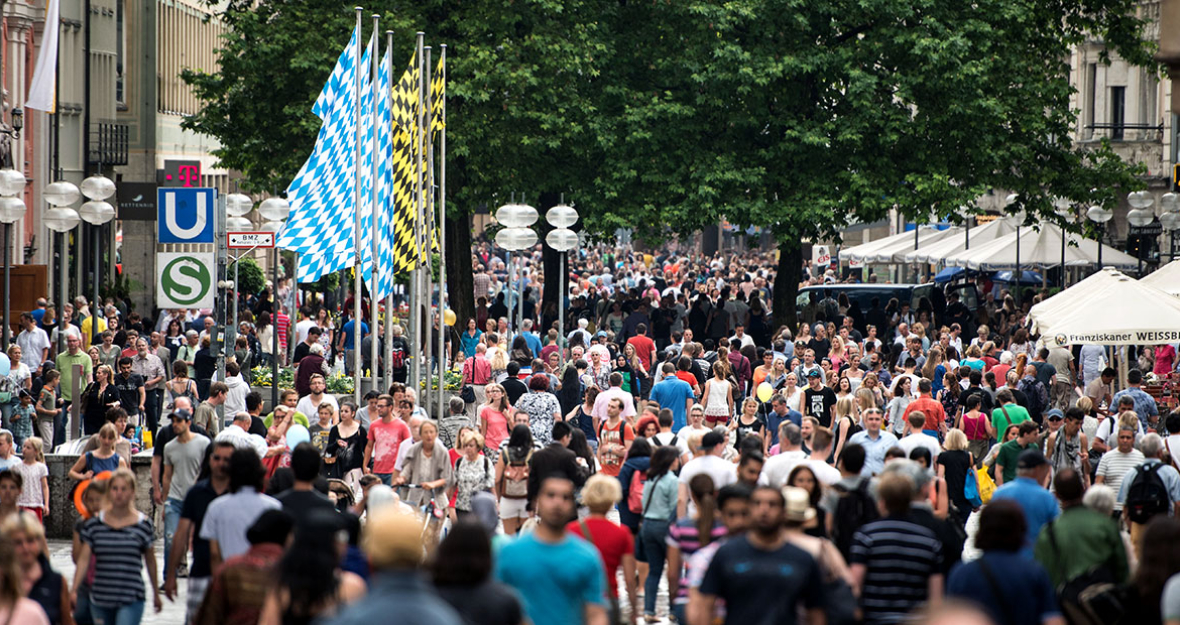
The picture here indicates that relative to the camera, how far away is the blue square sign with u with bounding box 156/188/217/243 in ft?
63.8

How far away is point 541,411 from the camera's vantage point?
19.2 meters

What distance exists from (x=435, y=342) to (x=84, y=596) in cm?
2374

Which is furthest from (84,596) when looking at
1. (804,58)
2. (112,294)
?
(112,294)

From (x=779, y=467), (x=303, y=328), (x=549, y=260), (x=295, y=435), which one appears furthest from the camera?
(x=549, y=260)

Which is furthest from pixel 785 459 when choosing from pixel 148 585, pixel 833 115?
pixel 833 115

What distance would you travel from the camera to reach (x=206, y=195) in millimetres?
19469

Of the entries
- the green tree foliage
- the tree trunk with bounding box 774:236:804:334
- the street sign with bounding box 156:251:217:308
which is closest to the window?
the green tree foliage

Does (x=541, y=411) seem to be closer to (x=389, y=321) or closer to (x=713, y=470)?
(x=389, y=321)

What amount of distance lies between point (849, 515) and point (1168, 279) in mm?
16694

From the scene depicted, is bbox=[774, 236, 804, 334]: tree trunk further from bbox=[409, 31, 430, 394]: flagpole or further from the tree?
bbox=[409, 31, 430, 394]: flagpole

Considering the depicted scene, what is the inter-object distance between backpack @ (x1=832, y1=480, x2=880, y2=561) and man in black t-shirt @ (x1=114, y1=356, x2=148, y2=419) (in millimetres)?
13909

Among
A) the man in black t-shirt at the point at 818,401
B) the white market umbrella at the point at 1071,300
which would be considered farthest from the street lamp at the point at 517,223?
the man in black t-shirt at the point at 818,401

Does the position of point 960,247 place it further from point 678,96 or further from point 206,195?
point 206,195

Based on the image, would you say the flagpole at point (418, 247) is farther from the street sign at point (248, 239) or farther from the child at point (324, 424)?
the child at point (324, 424)
